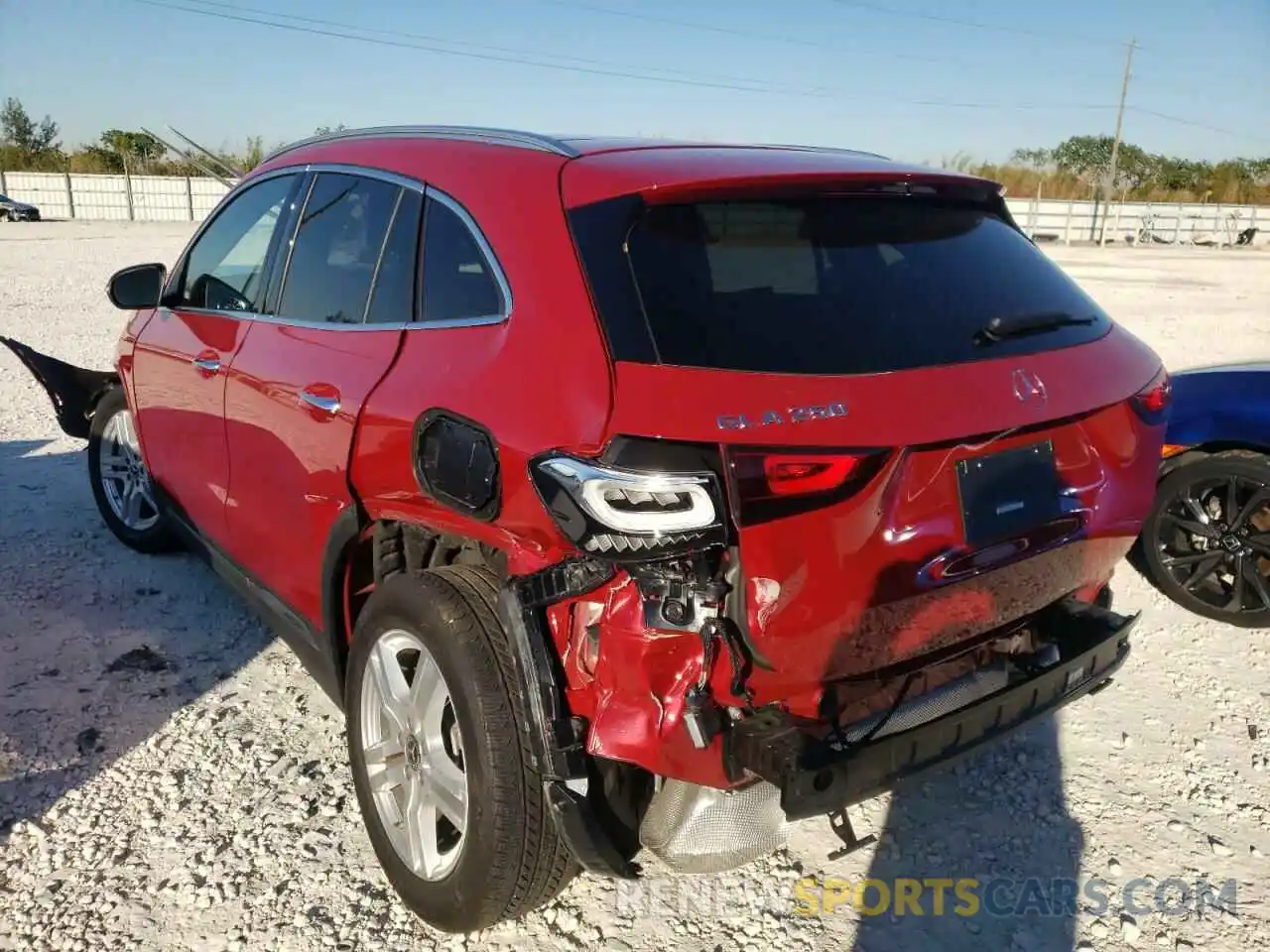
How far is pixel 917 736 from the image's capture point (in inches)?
83.6

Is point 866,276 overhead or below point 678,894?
overhead

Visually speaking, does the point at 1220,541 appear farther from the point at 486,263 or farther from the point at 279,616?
the point at 279,616

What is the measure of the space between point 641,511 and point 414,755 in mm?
1053

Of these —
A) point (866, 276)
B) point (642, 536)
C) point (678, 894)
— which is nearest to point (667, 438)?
point (642, 536)

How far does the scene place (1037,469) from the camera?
7.27 feet

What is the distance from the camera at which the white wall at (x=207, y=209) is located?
37.8 metres

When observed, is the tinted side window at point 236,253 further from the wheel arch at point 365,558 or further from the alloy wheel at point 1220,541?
the alloy wheel at point 1220,541

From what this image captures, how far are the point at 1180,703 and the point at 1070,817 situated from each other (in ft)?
3.31

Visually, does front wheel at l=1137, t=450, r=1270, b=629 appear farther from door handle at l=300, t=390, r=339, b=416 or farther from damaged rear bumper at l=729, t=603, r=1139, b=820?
door handle at l=300, t=390, r=339, b=416

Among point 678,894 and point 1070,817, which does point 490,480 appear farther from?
point 1070,817

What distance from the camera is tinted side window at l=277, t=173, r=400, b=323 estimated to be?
9.17 ft

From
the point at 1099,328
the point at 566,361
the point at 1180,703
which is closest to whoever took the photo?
the point at 566,361

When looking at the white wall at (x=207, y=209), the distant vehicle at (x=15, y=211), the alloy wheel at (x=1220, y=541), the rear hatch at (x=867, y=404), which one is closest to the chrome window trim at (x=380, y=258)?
the rear hatch at (x=867, y=404)

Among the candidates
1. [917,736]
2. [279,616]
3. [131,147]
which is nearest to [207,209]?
[131,147]
